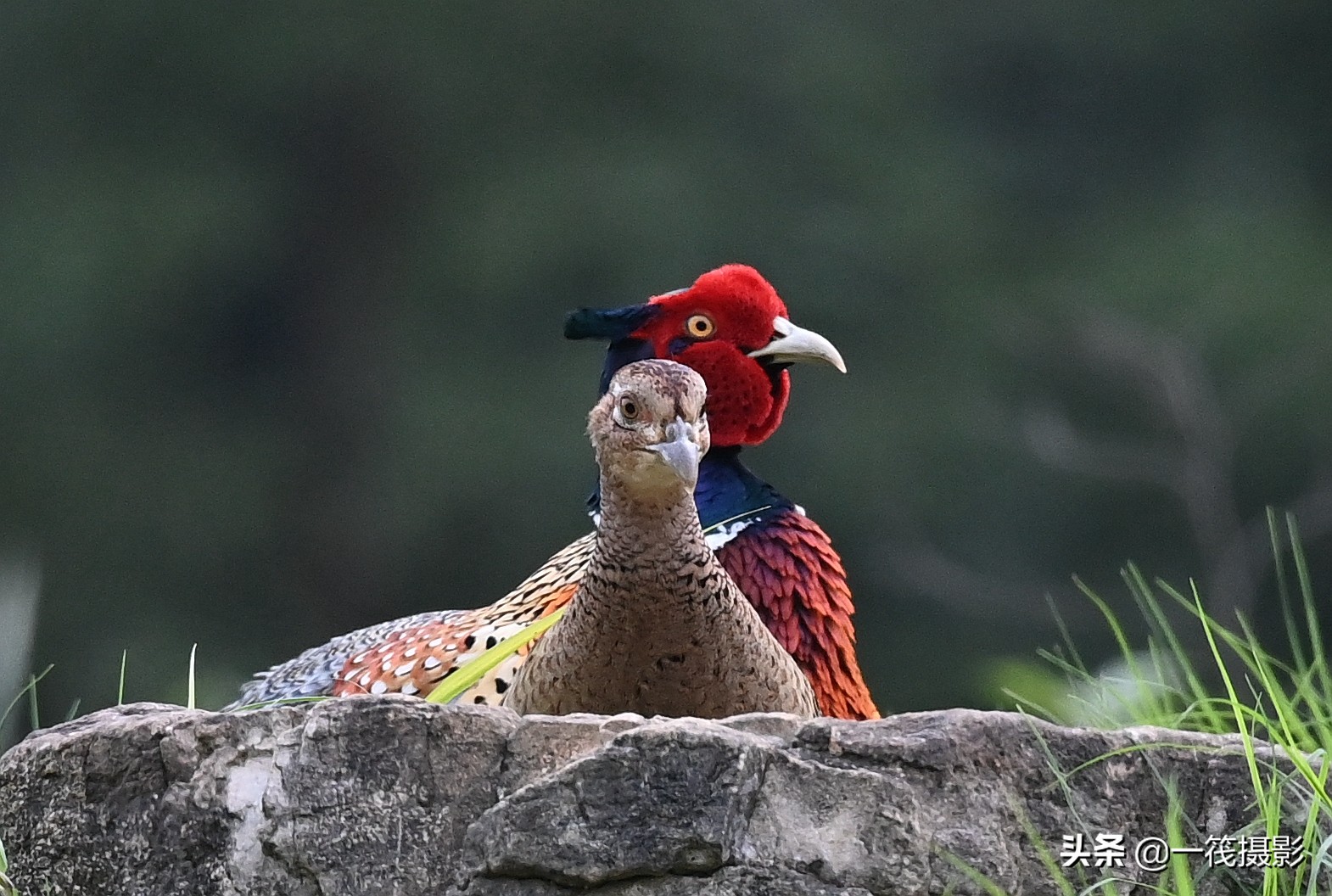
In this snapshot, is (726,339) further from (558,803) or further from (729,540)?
(558,803)

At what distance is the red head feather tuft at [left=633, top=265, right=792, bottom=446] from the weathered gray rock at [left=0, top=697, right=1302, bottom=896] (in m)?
1.49

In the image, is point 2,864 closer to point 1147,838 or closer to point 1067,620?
point 1147,838

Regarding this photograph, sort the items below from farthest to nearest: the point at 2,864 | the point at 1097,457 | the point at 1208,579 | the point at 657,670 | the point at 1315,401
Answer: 1. the point at 1315,401
2. the point at 1097,457
3. the point at 1208,579
4. the point at 657,670
5. the point at 2,864

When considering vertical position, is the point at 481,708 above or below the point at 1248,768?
above

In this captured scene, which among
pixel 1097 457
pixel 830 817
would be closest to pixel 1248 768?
pixel 830 817

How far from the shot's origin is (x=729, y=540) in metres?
3.85

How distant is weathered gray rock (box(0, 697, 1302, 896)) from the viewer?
245cm

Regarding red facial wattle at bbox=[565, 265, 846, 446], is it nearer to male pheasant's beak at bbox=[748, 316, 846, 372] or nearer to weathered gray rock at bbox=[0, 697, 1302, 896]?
male pheasant's beak at bbox=[748, 316, 846, 372]

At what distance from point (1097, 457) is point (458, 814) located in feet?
23.7

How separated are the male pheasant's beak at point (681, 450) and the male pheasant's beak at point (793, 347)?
100 centimetres

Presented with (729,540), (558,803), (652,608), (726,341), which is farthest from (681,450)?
(726,341)

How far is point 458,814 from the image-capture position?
2506 mm

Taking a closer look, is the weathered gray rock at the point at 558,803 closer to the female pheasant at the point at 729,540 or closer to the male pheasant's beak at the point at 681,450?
the male pheasant's beak at the point at 681,450

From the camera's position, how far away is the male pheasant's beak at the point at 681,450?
9.85 ft
